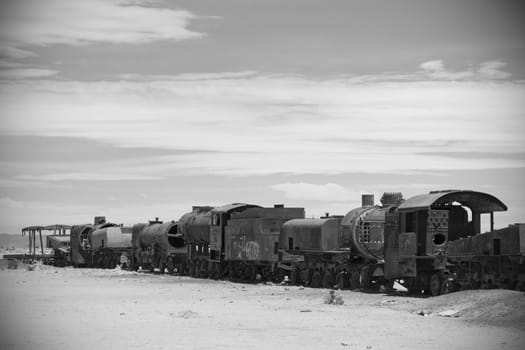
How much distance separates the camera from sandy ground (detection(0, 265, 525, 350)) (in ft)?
59.7

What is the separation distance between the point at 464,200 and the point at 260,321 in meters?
9.90

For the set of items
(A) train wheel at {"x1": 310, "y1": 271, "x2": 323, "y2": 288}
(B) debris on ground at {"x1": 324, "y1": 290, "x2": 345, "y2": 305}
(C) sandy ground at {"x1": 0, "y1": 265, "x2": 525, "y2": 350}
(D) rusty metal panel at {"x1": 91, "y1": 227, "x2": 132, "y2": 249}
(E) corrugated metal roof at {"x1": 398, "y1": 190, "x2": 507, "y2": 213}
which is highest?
(E) corrugated metal roof at {"x1": 398, "y1": 190, "x2": 507, "y2": 213}

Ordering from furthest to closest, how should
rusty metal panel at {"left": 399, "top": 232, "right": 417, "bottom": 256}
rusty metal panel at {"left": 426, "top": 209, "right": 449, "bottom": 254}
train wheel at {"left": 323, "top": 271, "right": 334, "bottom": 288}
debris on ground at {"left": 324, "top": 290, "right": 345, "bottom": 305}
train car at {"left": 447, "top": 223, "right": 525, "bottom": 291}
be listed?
1. train wheel at {"left": 323, "top": 271, "right": 334, "bottom": 288}
2. rusty metal panel at {"left": 399, "top": 232, "right": 417, "bottom": 256}
3. rusty metal panel at {"left": 426, "top": 209, "right": 449, "bottom": 254}
4. debris on ground at {"left": 324, "top": 290, "right": 345, "bottom": 305}
5. train car at {"left": 447, "top": 223, "right": 525, "bottom": 291}

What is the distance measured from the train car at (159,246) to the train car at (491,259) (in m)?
28.0

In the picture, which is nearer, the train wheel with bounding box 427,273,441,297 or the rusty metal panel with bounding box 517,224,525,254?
the rusty metal panel with bounding box 517,224,525,254

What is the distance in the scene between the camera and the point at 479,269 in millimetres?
27141

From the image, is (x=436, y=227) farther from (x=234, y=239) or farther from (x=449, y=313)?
(x=234, y=239)

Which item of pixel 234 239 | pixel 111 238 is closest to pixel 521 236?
pixel 234 239

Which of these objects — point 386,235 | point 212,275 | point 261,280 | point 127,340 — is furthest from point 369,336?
point 212,275

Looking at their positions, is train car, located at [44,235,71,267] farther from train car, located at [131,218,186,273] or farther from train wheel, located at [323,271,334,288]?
train wheel, located at [323,271,334,288]

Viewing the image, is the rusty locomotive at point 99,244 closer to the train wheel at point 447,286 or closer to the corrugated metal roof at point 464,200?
the corrugated metal roof at point 464,200

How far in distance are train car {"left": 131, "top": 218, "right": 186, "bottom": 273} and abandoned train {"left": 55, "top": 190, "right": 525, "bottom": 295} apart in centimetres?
14

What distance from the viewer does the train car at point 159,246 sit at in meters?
54.6

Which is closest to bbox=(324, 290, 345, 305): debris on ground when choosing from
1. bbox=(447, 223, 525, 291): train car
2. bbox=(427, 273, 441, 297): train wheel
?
bbox=(427, 273, 441, 297): train wheel
